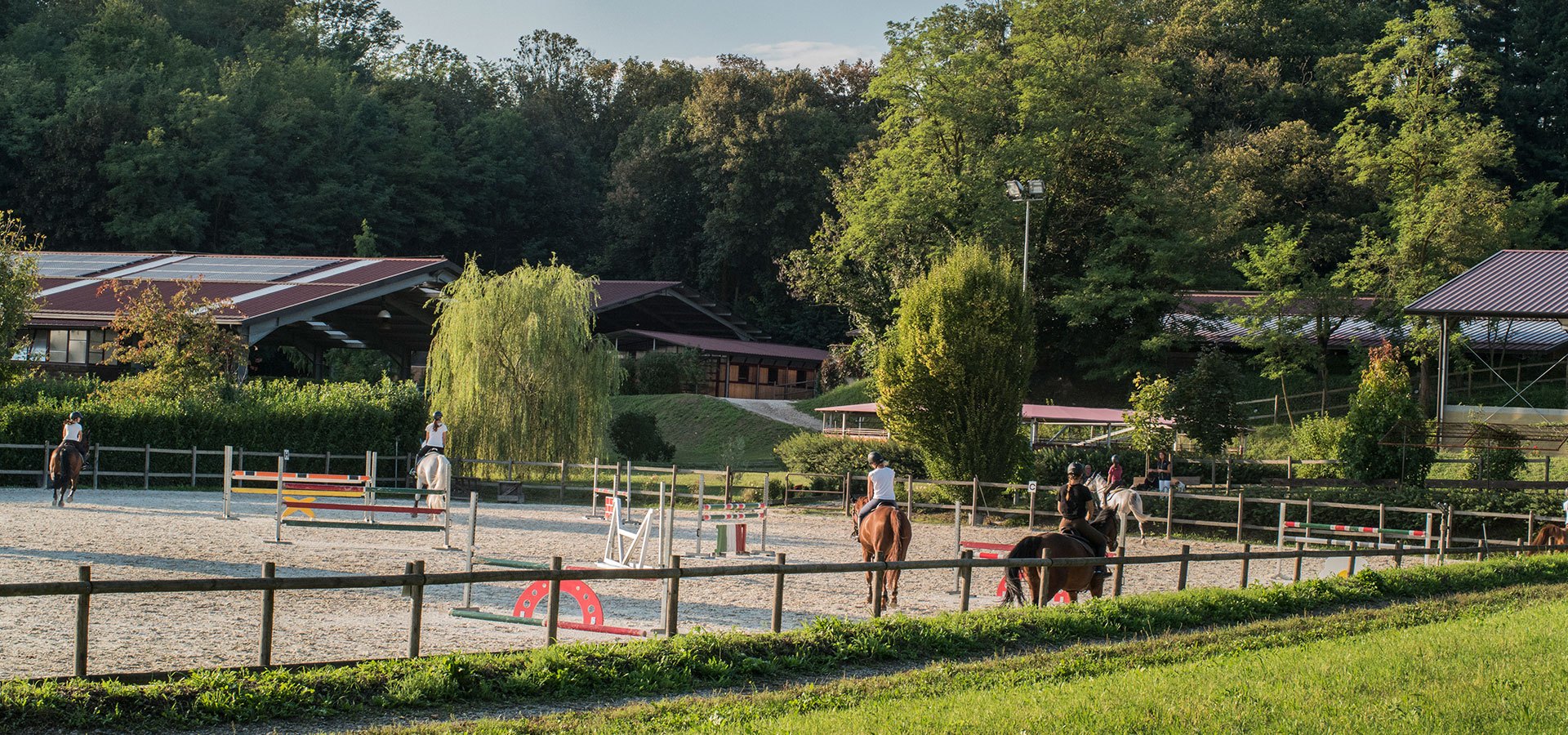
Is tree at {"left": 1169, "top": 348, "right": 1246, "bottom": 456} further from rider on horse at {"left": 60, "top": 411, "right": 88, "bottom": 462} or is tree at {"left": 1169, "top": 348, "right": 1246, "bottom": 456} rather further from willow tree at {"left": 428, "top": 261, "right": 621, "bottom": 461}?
rider on horse at {"left": 60, "top": 411, "right": 88, "bottom": 462}

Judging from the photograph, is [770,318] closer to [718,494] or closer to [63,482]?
[718,494]

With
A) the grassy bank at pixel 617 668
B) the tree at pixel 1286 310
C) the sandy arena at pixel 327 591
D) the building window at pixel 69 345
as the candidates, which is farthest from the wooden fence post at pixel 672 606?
the tree at pixel 1286 310

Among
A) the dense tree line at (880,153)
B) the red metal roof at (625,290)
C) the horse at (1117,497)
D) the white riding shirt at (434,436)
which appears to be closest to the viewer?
the horse at (1117,497)

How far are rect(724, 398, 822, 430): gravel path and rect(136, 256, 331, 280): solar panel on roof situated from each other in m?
17.1

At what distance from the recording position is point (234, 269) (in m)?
44.1

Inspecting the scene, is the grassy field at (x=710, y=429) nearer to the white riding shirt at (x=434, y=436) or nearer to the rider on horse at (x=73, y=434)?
the rider on horse at (x=73, y=434)

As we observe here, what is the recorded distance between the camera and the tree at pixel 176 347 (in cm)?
3262

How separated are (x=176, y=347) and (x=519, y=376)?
863 centimetres

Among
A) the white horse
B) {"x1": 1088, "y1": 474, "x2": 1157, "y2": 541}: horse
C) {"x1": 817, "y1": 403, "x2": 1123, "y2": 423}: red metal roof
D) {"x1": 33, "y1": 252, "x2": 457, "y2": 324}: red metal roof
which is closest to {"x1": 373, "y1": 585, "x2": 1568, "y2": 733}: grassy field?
{"x1": 1088, "y1": 474, "x2": 1157, "y2": 541}: horse

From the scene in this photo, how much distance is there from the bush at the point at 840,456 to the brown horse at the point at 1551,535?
1227 centimetres

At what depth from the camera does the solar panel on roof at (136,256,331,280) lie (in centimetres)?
4259

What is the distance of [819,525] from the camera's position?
26.0 m

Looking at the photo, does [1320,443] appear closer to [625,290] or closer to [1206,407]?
[1206,407]

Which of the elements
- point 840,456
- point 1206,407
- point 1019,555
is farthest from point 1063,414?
point 1019,555
